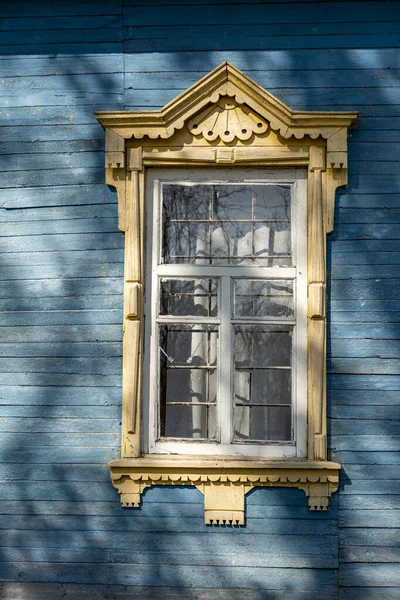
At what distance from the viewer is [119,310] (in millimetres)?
4523

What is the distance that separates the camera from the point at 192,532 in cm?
441

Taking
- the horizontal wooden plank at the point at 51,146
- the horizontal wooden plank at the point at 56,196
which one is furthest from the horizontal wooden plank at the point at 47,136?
the horizontal wooden plank at the point at 56,196

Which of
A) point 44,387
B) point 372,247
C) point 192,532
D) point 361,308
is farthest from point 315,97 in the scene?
point 192,532

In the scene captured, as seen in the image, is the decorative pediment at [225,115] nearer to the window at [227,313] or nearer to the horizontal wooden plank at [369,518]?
the window at [227,313]

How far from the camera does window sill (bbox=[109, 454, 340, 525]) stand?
4352mm

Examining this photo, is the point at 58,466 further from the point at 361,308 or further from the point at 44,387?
the point at 361,308

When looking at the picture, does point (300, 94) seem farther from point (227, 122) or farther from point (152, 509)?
point (152, 509)

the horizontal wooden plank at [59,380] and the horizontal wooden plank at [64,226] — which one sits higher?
the horizontal wooden plank at [64,226]

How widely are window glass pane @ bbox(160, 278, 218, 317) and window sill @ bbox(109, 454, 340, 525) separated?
0.85 meters

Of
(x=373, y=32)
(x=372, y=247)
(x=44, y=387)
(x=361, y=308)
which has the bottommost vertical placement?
(x=44, y=387)

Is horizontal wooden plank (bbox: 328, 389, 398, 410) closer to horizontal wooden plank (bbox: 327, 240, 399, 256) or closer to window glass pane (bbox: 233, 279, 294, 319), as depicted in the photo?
window glass pane (bbox: 233, 279, 294, 319)

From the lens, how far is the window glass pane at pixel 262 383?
4.52m

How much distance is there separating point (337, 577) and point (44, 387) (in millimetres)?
1959

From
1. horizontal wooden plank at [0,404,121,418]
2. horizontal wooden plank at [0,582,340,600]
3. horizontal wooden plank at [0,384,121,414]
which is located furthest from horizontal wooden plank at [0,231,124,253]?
horizontal wooden plank at [0,582,340,600]
